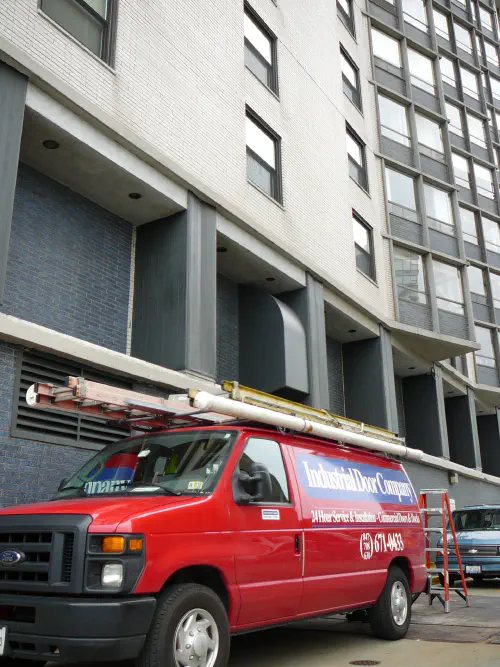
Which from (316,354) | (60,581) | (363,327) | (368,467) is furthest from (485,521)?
(60,581)

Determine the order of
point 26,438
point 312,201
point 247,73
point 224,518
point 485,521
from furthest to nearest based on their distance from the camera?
point 312,201, point 247,73, point 485,521, point 26,438, point 224,518

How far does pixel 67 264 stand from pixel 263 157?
6716 mm

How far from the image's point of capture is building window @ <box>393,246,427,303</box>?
2217 centimetres

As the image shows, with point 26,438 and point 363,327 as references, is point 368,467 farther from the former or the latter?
point 363,327

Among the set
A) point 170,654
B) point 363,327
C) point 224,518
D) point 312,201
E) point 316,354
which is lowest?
point 170,654

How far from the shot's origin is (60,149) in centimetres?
1078

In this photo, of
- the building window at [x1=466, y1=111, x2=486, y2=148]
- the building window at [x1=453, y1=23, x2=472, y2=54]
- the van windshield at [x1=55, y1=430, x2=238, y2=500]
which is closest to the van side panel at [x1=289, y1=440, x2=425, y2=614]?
the van windshield at [x1=55, y1=430, x2=238, y2=500]

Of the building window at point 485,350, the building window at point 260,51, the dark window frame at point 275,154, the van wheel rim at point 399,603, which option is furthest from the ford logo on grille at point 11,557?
the building window at point 485,350

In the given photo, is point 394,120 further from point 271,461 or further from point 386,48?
point 271,461

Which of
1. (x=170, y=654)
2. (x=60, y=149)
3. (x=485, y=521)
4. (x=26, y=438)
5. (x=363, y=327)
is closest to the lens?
(x=170, y=654)

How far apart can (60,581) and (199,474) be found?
1.46m

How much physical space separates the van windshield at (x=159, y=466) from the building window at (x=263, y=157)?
33.1 ft

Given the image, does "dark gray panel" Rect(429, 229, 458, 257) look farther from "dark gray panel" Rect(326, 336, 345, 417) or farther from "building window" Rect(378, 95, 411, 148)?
"dark gray panel" Rect(326, 336, 345, 417)

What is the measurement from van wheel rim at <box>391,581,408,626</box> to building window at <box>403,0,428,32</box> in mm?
25341
